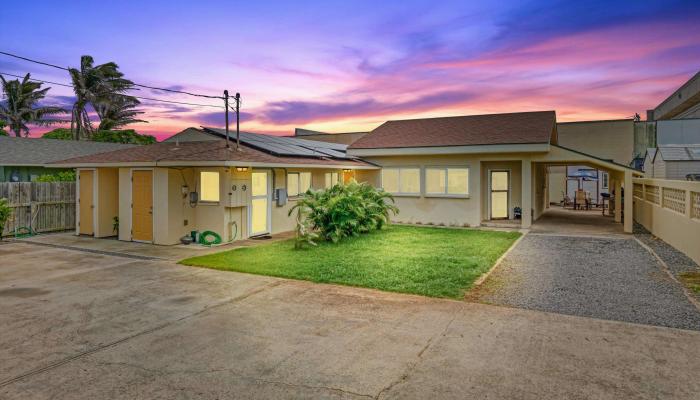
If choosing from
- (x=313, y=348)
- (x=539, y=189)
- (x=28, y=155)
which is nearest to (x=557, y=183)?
(x=539, y=189)

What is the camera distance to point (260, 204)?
13156 mm

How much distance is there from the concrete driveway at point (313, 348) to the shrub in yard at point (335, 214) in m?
4.39

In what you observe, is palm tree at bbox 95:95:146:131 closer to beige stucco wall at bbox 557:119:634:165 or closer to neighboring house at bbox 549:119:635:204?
neighboring house at bbox 549:119:635:204

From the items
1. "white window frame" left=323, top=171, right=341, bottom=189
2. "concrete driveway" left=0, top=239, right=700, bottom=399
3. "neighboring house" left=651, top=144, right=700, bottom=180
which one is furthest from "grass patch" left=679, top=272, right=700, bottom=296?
"neighboring house" left=651, top=144, right=700, bottom=180

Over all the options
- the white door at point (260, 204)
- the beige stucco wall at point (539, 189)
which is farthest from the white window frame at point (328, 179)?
the beige stucco wall at point (539, 189)

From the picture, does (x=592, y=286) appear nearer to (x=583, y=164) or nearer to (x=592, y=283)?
(x=592, y=283)

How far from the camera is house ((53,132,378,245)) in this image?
11664mm

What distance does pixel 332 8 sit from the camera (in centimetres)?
1431

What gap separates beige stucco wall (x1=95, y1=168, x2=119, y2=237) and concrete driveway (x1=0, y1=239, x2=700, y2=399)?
611cm

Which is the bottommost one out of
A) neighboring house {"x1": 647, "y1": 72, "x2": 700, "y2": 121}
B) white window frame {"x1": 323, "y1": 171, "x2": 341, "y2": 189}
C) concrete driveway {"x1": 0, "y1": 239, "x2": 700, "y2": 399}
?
concrete driveway {"x1": 0, "y1": 239, "x2": 700, "y2": 399}

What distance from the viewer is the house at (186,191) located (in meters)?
11.7

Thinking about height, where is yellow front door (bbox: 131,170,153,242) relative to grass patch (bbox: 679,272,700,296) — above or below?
above

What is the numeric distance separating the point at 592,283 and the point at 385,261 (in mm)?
3922

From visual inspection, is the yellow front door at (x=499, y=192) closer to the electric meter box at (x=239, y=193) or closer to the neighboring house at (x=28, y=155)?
the electric meter box at (x=239, y=193)
